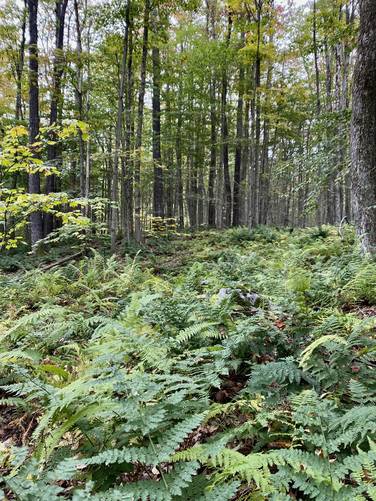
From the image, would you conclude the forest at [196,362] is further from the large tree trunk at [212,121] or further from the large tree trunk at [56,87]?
the large tree trunk at [212,121]

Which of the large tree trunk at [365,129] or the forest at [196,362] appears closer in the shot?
the forest at [196,362]

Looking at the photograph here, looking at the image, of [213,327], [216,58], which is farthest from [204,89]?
[213,327]

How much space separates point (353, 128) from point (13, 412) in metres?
5.90

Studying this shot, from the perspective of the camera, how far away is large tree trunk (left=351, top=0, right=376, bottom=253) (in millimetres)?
5121

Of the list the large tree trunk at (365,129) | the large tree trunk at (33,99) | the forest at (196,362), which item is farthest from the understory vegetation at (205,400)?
the large tree trunk at (33,99)

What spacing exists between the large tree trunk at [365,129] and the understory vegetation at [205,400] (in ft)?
3.72

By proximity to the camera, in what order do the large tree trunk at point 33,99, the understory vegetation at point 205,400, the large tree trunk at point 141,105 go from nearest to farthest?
1. the understory vegetation at point 205,400
2. the large tree trunk at point 141,105
3. the large tree trunk at point 33,99

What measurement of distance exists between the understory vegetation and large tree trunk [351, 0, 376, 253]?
1.13 meters

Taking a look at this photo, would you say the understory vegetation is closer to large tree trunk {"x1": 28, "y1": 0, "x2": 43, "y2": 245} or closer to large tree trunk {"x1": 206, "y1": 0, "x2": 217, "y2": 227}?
large tree trunk {"x1": 28, "y1": 0, "x2": 43, "y2": 245}

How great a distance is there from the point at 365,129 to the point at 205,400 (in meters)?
5.03

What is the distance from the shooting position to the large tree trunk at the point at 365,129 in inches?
202

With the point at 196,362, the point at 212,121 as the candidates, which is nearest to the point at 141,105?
the point at 212,121

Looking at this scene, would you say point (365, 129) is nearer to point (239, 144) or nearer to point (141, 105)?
point (141, 105)

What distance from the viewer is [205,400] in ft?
6.70
